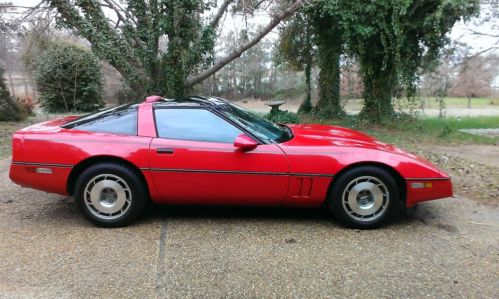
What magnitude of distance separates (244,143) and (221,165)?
313 millimetres

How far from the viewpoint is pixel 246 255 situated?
3500 mm

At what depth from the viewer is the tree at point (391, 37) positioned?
1027cm

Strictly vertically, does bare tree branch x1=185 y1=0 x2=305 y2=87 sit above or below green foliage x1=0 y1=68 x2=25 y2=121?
above

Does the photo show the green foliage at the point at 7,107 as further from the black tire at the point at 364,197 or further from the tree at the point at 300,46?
the black tire at the point at 364,197

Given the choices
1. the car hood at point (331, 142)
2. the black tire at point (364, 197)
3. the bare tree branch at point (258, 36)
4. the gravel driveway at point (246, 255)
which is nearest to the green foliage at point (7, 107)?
the bare tree branch at point (258, 36)

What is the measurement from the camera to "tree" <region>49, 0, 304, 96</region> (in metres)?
12.0

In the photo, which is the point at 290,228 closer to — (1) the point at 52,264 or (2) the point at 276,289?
(2) the point at 276,289

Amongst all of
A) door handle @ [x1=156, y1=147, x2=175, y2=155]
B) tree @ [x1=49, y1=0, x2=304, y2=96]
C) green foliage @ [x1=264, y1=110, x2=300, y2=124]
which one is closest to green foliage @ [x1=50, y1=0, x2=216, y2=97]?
tree @ [x1=49, y1=0, x2=304, y2=96]

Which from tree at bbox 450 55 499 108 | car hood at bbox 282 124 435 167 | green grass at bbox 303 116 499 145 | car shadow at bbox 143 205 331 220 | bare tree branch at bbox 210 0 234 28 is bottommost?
car shadow at bbox 143 205 331 220

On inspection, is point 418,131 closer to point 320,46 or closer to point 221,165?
point 320,46

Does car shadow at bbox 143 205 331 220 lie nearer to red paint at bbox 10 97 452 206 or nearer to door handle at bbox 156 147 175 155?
red paint at bbox 10 97 452 206

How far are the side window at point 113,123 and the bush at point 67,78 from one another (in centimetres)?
1447

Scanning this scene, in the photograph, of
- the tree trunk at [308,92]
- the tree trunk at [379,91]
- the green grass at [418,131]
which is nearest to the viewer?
the green grass at [418,131]

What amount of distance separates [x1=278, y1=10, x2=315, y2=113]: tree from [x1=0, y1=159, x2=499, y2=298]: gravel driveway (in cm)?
1045
